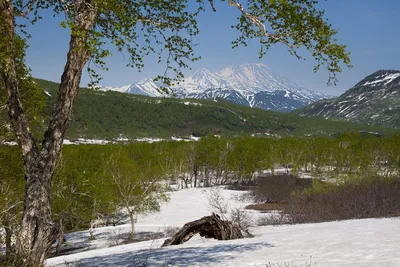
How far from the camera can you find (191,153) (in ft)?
311

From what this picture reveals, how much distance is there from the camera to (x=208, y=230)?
1459cm

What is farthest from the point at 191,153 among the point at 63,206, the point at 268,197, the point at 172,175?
the point at 63,206

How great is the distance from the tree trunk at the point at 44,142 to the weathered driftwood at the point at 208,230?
687 centimetres

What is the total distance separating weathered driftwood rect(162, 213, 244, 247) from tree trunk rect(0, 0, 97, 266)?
6865 mm

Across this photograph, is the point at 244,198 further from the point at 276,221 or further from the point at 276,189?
the point at 276,221

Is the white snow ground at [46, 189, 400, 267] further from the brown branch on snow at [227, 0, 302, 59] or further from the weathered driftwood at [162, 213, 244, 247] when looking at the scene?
the brown branch on snow at [227, 0, 302, 59]

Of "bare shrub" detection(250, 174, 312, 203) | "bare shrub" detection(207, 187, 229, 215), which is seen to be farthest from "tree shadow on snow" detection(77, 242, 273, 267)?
"bare shrub" detection(250, 174, 312, 203)

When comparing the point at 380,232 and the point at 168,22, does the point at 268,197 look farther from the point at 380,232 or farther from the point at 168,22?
the point at 168,22

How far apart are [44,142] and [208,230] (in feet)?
26.7

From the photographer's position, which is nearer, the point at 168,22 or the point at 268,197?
the point at 168,22

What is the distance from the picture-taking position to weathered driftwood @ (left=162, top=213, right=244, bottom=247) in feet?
47.0

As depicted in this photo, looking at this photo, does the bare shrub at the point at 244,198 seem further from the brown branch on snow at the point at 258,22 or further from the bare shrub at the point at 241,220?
the brown branch on snow at the point at 258,22

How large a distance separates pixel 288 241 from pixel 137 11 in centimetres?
793

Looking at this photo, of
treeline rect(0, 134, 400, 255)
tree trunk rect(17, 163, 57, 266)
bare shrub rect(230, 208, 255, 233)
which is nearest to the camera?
tree trunk rect(17, 163, 57, 266)
